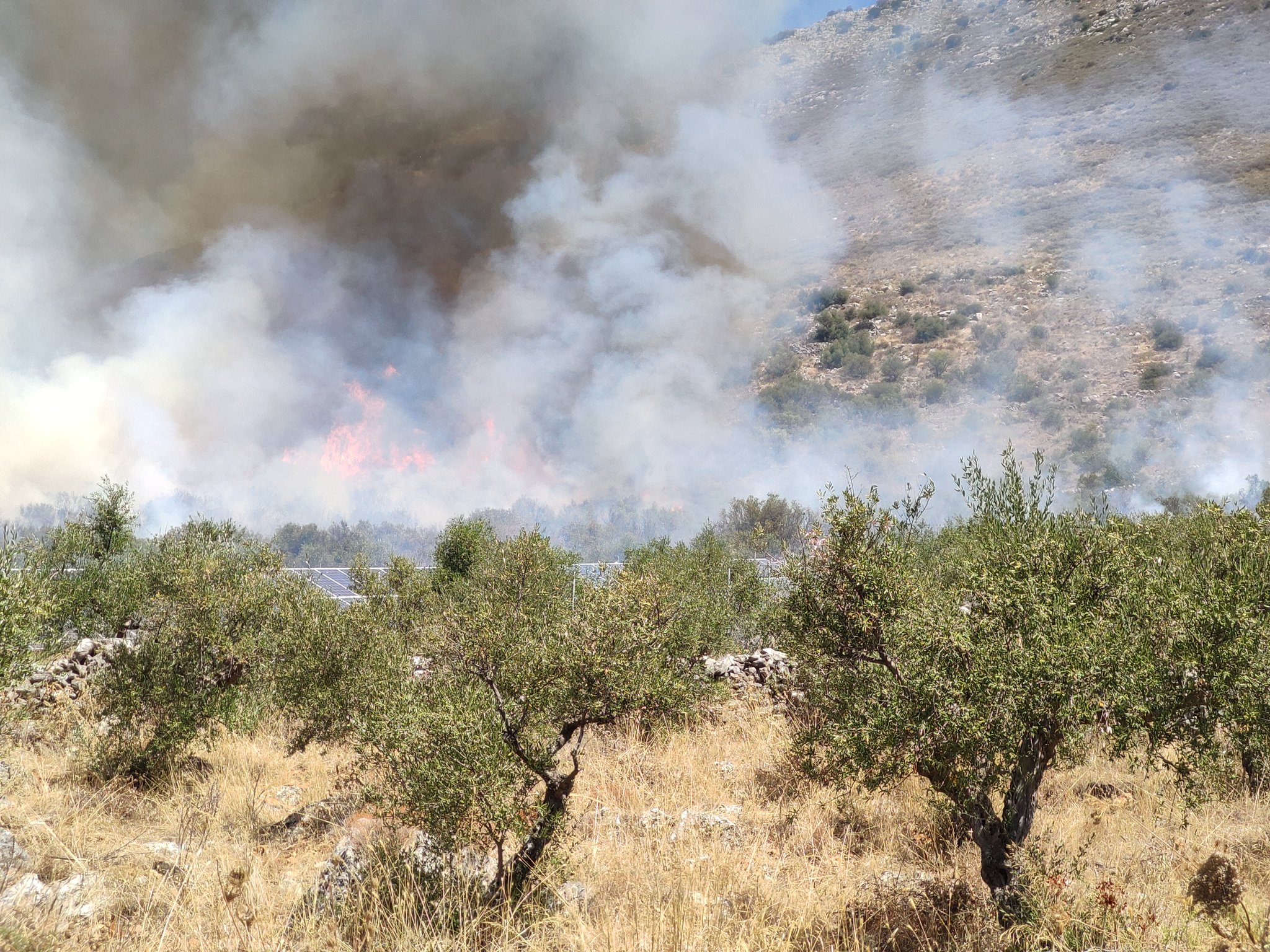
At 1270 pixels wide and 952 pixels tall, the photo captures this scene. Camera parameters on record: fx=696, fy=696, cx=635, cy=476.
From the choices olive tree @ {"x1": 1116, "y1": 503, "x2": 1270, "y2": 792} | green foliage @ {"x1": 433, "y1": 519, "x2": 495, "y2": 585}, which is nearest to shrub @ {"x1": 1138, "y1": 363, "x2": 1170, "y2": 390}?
green foliage @ {"x1": 433, "y1": 519, "x2": 495, "y2": 585}

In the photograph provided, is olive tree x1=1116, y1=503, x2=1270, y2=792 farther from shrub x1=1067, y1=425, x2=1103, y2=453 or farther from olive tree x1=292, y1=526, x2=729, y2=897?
shrub x1=1067, y1=425, x2=1103, y2=453

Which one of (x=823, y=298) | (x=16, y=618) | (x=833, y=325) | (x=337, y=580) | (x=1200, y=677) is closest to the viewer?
(x=1200, y=677)

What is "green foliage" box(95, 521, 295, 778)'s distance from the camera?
38.0ft

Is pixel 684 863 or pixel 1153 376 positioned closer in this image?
pixel 684 863

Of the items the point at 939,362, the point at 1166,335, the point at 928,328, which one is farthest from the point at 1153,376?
the point at 928,328

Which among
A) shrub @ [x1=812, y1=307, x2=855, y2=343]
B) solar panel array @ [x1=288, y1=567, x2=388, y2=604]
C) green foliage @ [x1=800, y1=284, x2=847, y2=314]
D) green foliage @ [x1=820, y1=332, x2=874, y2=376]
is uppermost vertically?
green foliage @ [x1=800, y1=284, x2=847, y2=314]

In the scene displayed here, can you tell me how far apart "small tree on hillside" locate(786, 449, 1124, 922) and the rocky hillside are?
6218cm

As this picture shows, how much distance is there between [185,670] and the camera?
1227 centimetres

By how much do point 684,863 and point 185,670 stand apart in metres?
9.89

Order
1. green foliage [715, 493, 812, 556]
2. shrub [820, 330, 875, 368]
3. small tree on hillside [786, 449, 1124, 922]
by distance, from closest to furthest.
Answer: small tree on hillside [786, 449, 1124, 922] → green foliage [715, 493, 812, 556] → shrub [820, 330, 875, 368]

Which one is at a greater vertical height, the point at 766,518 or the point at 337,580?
the point at 766,518

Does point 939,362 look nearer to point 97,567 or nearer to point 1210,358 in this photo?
point 1210,358

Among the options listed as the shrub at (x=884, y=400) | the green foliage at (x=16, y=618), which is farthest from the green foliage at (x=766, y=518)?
the green foliage at (x=16, y=618)

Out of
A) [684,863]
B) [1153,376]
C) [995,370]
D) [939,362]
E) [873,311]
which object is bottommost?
[684,863]
